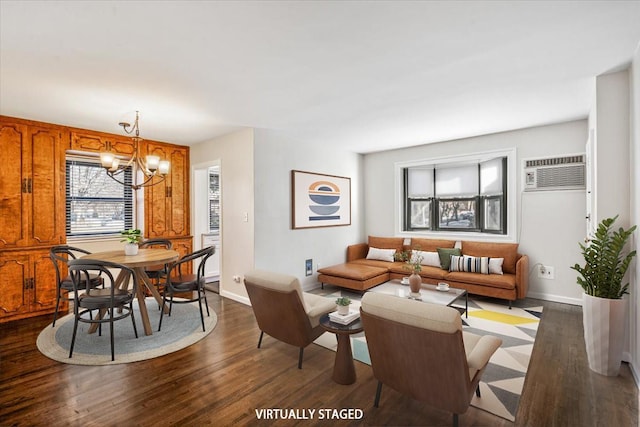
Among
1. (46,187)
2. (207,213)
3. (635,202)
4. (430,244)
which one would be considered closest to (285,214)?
(207,213)

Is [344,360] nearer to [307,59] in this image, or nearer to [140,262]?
[140,262]

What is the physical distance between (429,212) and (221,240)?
368 cm

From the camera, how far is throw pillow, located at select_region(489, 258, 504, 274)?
4.41 m

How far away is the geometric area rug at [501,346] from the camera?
2.17 metres

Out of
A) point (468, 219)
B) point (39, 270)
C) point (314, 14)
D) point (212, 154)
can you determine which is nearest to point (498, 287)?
point (468, 219)

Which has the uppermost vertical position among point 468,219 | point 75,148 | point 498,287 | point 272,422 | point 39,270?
point 75,148

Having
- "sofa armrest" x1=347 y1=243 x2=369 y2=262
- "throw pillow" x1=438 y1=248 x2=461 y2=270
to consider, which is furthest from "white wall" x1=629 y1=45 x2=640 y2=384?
"sofa armrest" x1=347 y1=243 x2=369 y2=262

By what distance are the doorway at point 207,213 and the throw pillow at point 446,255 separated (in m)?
3.66

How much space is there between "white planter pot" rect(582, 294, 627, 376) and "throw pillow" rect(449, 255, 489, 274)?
1.93m

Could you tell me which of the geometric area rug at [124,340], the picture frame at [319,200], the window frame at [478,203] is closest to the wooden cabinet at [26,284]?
the geometric area rug at [124,340]

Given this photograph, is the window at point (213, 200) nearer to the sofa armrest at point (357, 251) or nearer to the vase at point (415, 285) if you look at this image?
the sofa armrest at point (357, 251)

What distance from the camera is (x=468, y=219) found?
17.5 ft

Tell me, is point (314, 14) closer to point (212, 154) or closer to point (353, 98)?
point (353, 98)

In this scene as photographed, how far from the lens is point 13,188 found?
150 inches
